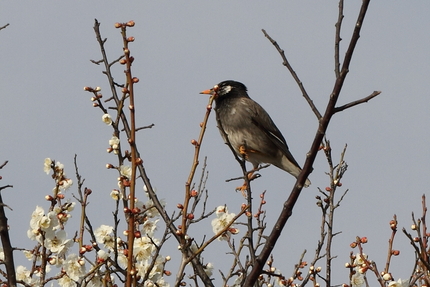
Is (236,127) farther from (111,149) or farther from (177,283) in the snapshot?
(177,283)

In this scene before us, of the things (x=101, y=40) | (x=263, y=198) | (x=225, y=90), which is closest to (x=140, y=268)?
(x=101, y=40)

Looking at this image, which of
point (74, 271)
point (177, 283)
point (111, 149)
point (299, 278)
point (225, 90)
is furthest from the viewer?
point (225, 90)

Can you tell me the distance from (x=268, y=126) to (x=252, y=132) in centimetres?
37

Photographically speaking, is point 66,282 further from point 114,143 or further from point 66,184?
point 114,143

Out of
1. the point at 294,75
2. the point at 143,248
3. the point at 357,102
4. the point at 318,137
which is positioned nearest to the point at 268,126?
the point at 143,248

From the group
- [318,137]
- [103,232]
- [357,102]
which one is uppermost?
[103,232]

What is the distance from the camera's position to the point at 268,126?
952 centimetres

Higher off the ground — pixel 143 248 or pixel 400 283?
pixel 143 248

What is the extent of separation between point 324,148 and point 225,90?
11.5 feet

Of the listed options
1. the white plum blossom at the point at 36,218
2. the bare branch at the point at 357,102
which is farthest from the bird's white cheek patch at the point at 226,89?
the bare branch at the point at 357,102

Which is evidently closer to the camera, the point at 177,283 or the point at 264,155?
the point at 177,283

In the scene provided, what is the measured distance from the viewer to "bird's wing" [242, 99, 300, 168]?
9430 mm

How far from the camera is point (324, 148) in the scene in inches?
261

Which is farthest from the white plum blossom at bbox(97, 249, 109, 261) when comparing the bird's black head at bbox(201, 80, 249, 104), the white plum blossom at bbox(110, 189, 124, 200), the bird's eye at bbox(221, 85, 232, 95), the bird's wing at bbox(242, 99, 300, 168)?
the bird's eye at bbox(221, 85, 232, 95)
